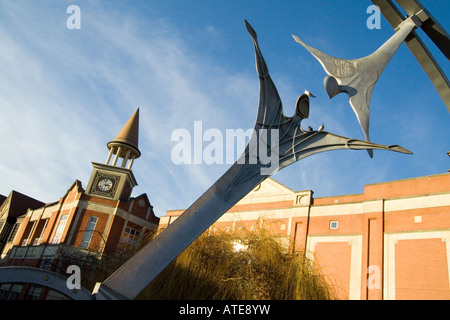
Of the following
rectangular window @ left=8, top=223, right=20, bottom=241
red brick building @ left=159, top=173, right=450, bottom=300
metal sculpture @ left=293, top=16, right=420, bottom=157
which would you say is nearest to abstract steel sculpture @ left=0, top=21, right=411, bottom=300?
metal sculpture @ left=293, top=16, right=420, bottom=157

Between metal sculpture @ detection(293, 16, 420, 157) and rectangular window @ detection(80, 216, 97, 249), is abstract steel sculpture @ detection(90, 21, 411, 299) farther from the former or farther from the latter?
rectangular window @ detection(80, 216, 97, 249)

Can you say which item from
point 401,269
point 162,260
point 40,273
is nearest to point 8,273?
point 40,273

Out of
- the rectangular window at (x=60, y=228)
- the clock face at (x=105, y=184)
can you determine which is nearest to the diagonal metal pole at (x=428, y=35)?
the clock face at (x=105, y=184)

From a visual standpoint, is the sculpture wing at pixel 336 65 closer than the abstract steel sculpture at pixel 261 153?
No

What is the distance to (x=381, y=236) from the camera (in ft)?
62.8

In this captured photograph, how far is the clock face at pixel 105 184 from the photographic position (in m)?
30.2

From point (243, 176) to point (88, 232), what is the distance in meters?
23.3

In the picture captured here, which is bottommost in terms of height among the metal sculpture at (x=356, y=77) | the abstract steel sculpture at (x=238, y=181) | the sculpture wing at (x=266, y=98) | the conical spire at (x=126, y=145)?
the abstract steel sculpture at (x=238, y=181)

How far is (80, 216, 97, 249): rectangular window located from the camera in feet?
90.0

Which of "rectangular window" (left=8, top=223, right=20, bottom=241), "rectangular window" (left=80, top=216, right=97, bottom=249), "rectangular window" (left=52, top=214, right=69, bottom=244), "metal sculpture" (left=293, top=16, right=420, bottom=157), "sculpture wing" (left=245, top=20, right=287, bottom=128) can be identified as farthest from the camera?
"rectangular window" (left=8, top=223, right=20, bottom=241)

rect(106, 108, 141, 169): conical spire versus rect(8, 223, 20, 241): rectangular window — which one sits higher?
rect(106, 108, 141, 169): conical spire

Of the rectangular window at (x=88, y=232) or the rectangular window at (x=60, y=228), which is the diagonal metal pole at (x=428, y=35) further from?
the rectangular window at (x=60, y=228)

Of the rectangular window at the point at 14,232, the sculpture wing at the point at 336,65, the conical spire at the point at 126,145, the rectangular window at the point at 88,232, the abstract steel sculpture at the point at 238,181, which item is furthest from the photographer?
the rectangular window at the point at 14,232

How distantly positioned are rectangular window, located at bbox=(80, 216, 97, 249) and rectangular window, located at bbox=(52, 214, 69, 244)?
2140mm
